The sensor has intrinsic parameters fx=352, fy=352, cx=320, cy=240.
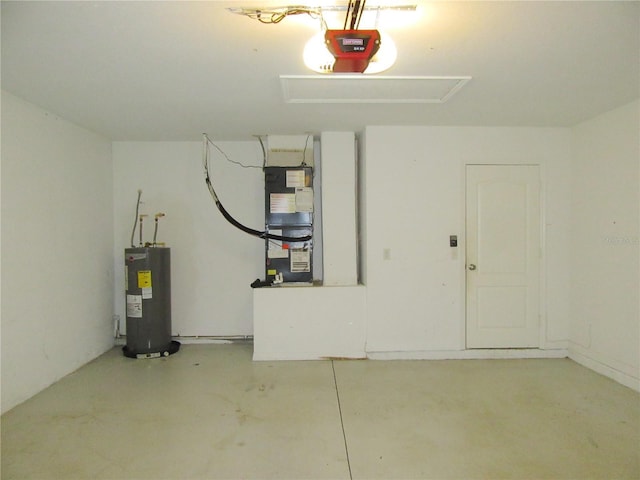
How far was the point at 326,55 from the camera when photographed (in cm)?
185

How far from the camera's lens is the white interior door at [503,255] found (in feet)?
11.5

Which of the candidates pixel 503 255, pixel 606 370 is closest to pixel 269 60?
pixel 503 255

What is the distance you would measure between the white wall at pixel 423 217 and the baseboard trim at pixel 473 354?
6 centimetres

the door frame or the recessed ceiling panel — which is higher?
the recessed ceiling panel

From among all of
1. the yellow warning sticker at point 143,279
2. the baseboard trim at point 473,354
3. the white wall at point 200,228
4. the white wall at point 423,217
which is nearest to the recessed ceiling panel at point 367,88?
the white wall at point 423,217

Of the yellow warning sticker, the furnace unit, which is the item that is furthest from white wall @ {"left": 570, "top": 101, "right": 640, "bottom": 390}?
the yellow warning sticker

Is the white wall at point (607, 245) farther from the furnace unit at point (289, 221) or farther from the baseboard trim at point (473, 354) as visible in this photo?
the furnace unit at point (289, 221)

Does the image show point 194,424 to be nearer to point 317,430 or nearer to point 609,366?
point 317,430

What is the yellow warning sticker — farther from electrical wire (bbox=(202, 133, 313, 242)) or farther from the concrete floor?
electrical wire (bbox=(202, 133, 313, 242))

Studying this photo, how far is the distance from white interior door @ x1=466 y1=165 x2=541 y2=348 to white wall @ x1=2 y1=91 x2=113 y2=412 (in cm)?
377

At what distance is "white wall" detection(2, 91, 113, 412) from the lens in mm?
2570

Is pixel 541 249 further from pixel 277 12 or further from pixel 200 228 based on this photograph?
pixel 200 228

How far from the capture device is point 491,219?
3.52 metres

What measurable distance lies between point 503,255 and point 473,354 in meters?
1.03
